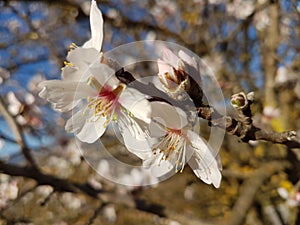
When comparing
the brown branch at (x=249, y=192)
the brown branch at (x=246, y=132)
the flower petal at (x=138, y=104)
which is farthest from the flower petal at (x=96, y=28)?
the brown branch at (x=249, y=192)

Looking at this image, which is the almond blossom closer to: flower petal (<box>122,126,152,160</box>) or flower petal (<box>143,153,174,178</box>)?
flower petal (<box>122,126,152,160</box>)

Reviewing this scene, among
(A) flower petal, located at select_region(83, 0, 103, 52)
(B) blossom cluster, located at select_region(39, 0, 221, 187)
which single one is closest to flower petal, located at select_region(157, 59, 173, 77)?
(B) blossom cluster, located at select_region(39, 0, 221, 187)

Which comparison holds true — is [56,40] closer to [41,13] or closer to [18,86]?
[41,13]

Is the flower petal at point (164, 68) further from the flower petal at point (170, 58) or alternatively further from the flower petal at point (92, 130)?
the flower petal at point (92, 130)

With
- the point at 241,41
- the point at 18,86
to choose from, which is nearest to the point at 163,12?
the point at 241,41

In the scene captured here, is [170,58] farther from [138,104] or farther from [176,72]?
[138,104]

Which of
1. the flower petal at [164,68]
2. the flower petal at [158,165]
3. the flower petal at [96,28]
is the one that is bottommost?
the flower petal at [158,165]

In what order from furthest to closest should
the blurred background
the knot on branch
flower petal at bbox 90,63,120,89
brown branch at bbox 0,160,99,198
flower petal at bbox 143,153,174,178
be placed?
the blurred background → brown branch at bbox 0,160,99,198 → flower petal at bbox 143,153,174,178 → the knot on branch → flower petal at bbox 90,63,120,89
